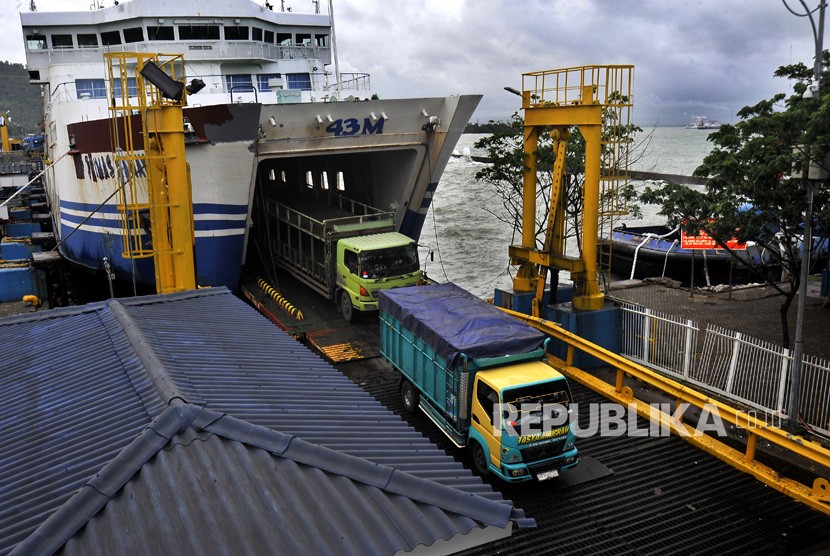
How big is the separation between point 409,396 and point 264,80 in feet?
52.8

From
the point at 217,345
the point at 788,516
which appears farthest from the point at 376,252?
the point at 788,516

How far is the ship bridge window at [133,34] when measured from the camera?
23.8m

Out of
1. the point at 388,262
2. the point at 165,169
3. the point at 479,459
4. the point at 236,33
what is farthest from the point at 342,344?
the point at 236,33

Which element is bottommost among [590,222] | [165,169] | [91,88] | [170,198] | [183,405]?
[183,405]

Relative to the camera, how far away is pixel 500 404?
9.42 meters

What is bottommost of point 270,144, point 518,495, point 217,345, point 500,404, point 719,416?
point 518,495

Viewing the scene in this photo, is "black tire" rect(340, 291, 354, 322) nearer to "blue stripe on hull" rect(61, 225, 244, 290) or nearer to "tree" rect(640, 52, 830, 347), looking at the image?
"blue stripe on hull" rect(61, 225, 244, 290)

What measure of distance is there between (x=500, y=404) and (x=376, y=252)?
332 inches

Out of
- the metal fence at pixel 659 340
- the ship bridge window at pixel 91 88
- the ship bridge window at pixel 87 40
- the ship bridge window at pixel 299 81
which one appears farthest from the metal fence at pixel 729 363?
the ship bridge window at pixel 87 40

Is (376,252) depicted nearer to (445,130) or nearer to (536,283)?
(536,283)

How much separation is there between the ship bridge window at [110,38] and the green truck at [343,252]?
345 inches

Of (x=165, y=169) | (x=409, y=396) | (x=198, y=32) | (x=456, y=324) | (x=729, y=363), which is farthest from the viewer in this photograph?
(x=198, y=32)

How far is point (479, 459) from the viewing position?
1010 cm

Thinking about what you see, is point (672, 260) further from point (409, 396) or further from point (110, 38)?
point (110, 38)
